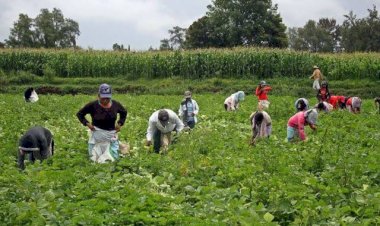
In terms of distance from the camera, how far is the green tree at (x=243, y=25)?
5416 centimetres

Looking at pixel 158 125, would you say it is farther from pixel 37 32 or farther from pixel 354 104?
pixel 37 32

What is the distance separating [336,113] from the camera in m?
16.8

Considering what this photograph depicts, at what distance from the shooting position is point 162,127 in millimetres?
10672

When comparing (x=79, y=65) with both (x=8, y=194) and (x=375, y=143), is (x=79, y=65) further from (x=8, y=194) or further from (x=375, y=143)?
(x=8, y=194)

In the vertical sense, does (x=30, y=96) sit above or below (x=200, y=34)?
below

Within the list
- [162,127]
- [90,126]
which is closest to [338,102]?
[162,127]

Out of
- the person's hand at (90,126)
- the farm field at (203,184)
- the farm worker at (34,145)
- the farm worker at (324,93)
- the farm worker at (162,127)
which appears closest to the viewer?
the farm field at (203,184)

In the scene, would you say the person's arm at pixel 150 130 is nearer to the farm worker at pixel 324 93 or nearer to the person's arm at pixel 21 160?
the person's arm at pixel 21 160

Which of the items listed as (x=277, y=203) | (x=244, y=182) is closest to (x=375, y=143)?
(x=244, y=182)

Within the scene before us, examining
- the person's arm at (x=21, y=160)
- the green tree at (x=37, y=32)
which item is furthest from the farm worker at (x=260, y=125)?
the green tree at (x=37, y=32)

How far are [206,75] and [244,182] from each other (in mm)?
23708

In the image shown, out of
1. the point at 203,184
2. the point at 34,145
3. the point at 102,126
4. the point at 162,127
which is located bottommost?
the point at 203,184

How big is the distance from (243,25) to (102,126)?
46.5 m

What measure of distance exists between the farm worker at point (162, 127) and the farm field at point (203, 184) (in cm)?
26
